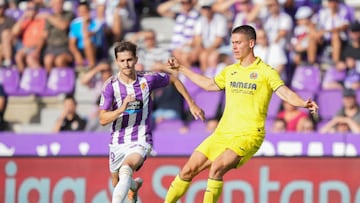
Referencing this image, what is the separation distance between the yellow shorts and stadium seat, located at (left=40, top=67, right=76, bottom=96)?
6.37 meters

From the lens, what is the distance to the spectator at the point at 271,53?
54.3 ft

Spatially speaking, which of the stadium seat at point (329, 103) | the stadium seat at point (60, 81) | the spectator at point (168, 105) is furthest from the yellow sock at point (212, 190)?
the stadium seat at point (60, 81)

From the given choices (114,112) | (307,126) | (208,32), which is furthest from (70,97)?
(114,112)

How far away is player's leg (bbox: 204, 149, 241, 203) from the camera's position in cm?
1101

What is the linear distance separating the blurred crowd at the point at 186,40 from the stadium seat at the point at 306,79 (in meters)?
0.07

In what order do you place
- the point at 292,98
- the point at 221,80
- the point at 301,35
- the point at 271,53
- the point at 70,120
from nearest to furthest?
the point at 292,98 → the point at 221,80 → the point at 70,120 → the point at 271,53 → the point at 301,35

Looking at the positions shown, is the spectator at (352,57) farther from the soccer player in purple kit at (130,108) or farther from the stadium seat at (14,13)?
the stadium seat at (14,13)

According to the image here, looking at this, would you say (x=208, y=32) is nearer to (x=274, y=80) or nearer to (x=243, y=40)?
(x=243, y=40)

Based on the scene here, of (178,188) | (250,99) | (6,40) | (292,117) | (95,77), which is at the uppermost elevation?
(6,40)

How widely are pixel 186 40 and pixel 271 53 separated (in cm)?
152

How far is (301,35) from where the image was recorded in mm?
16922

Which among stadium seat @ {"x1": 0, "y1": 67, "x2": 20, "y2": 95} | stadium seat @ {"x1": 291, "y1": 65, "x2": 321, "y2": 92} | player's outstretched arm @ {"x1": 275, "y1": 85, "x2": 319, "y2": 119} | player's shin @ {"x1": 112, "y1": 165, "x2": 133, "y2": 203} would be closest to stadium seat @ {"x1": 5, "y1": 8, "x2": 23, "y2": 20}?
stadium seat @ {"x1": 0, "y1": 67, "x2": 20, "y2": 95}

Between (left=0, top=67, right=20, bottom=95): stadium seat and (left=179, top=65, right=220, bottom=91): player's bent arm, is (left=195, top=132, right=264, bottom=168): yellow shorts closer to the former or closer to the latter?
(left=179, top=65, right=220, bottom=91): player's bent arm

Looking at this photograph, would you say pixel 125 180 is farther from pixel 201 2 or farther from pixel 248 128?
pixel 201 2
